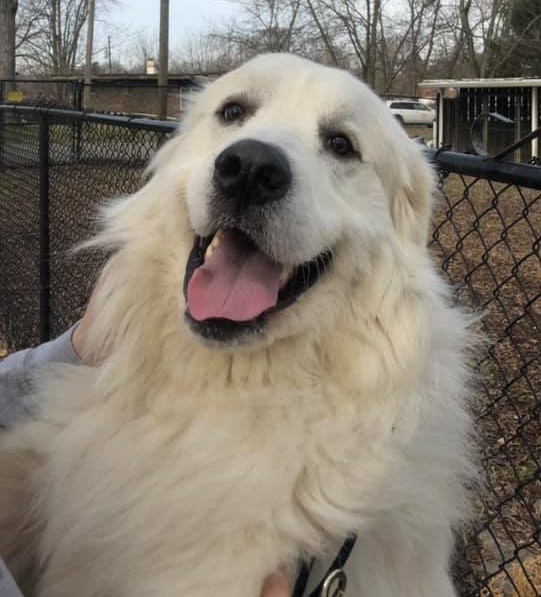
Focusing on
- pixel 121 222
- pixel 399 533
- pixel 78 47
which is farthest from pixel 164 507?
pixel 78 47

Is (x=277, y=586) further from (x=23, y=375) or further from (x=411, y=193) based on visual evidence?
A: (x=411, y=193)

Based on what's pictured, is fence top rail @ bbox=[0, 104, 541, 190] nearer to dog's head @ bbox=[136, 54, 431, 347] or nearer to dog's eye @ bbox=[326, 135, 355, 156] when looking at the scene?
dog's head @ bbox=[136, 54, 431, 347]

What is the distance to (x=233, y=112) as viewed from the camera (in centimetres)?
232

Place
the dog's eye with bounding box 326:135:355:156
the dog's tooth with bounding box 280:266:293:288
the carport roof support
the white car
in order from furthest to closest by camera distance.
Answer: the white car
the carport roof support
the dog's eye with bounding box 326:135:355:156
the dog's tooth with bounding box 280:266:293:288

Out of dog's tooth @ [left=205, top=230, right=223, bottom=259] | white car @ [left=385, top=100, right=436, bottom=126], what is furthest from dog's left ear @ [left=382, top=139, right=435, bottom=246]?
white car @ [left=385, top=100, right=436, bottom=126]

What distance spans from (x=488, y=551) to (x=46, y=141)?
359cm

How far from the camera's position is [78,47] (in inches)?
1833

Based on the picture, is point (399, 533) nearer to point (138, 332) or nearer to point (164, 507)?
point (164, 507)

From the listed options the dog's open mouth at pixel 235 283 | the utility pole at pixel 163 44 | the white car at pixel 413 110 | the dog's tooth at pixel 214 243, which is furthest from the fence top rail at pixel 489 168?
the white car at pixel 413 110

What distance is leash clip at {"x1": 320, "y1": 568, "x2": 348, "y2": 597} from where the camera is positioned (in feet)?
5.50

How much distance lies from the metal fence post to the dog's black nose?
3.07 m

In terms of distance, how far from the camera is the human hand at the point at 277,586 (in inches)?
65.9

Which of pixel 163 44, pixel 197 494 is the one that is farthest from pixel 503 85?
pixel 197 494

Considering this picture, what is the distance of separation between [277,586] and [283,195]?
1008mm
